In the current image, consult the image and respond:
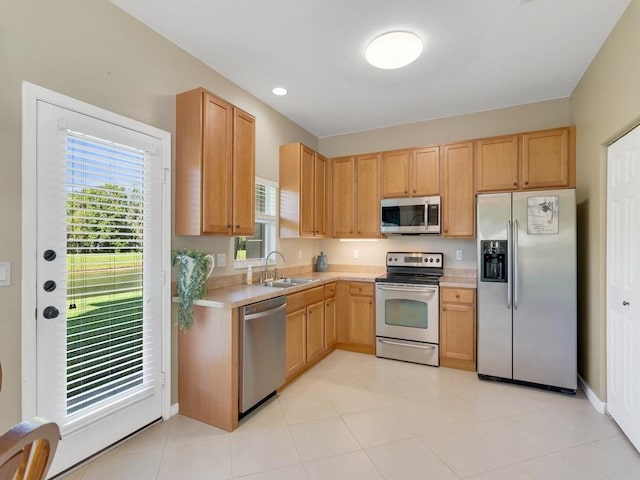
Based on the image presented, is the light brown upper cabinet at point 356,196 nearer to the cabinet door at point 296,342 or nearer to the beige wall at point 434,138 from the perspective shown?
the beige wall at point 434,138

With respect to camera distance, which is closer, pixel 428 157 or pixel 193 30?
pixel 193 30

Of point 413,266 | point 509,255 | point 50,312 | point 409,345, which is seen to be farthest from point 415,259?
point 50,312

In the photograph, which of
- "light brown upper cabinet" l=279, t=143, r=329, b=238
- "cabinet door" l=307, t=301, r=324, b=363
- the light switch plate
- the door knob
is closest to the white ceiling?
"light brown upper cabinet" l=279, t=143, r=329, b=238

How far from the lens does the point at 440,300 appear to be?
11.4 ft

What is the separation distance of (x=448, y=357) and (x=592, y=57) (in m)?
3.05

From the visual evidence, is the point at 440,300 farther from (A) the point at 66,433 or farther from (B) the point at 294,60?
(A) the point at 66,433

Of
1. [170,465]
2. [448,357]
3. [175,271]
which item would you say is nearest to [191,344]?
[175,271]

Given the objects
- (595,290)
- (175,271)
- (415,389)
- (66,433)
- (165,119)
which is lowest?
(415,389)

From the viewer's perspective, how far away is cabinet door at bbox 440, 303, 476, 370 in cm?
336

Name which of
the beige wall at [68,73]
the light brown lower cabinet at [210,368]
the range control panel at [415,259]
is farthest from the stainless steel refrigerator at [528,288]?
the beige wall at [68,73]

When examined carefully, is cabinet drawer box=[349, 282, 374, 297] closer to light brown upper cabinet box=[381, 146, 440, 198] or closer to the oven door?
the oven door

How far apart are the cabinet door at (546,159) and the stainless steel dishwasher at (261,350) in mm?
2874

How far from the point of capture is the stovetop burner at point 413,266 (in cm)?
387

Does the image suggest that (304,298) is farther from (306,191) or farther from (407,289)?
(306,191)
